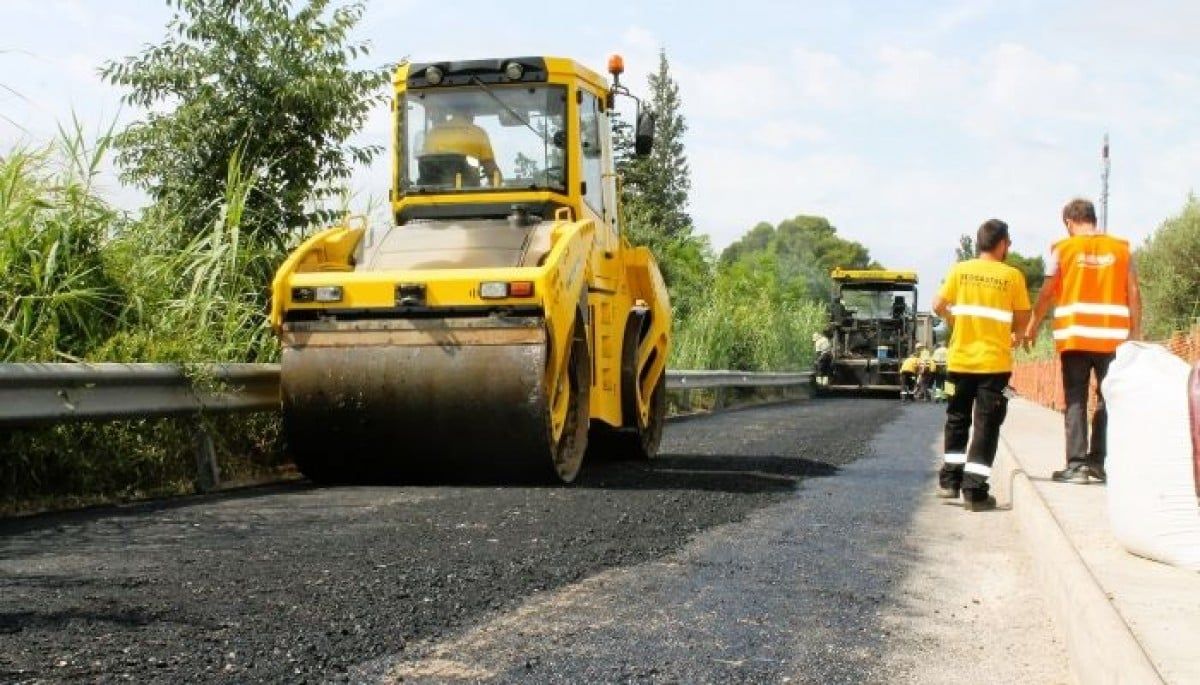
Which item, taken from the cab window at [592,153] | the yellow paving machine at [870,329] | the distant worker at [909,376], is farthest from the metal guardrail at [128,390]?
the yellow paving machine at [870,329]

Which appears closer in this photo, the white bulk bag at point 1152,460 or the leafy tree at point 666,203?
the white bulk bag at point 1152,460

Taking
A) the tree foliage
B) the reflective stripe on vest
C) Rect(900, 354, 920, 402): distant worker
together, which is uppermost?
the tree foliage

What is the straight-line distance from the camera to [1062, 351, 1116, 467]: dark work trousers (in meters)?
8.41

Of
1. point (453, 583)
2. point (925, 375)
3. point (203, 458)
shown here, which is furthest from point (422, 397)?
point (925, 375)

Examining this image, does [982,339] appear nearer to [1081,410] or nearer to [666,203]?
[1081,410]

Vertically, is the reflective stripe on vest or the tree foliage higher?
the tree foliage

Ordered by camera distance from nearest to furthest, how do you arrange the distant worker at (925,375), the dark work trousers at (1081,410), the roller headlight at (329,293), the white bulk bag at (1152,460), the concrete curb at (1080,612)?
the concrete curb at (1080,612), the white bulk bag at (1152,460), the dark work trousers at (1081,410), the roller headlight at (329,293), the distant worker at (925,375)

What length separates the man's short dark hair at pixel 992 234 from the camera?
8.22 m

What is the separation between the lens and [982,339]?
809 cm

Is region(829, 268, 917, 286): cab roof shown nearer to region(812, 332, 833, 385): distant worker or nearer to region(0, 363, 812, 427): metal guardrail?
region(812, 332, 833, 385): distant worker

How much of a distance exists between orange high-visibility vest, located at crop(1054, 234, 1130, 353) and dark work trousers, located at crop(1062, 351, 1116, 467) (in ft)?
0.31

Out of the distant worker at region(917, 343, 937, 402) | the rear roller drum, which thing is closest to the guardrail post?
the rear roller drum

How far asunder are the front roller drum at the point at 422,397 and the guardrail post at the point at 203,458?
45 cm

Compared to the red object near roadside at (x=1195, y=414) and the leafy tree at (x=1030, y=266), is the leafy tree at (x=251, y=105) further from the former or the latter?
the leafy tree at (x=1030, y=266)
